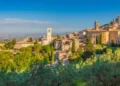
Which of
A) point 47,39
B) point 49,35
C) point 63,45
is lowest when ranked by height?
point 63,45

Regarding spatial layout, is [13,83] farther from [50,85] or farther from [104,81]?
[104,81]

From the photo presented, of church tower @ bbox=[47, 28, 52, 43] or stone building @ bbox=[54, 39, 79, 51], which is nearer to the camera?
stone building @ bbox=[54, 39, 79, 51]

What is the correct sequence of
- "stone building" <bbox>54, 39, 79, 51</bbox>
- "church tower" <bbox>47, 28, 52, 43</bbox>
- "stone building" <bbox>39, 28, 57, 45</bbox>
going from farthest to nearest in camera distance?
"church tower" <bbox>47, 28, 52, 43</bbox>
"stone building" <bbox>39, 28, 57, 45</bbox>
"stone building" <bbox>54, 39, 79, 51</bbox>

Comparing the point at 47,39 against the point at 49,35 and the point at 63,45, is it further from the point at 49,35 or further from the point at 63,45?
the point at 63,45

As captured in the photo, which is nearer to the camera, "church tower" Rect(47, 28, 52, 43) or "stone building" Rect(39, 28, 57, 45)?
"stone building" Rect(39, 28, 57, 45)

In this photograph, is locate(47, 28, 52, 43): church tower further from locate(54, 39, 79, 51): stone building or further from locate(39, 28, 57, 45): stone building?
locate(54, 39, 79, 51): stone building

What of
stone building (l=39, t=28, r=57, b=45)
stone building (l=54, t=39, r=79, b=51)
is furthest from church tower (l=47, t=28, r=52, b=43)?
stone building (l=54, t=39, r=79, b=51)

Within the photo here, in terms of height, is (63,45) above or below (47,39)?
below

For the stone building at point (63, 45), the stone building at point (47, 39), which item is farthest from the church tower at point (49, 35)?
the stone building at point (63, 45)

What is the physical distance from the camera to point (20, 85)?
5.92 m

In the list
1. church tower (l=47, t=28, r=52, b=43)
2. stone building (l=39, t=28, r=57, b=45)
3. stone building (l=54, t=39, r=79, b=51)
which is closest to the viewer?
stone building (l=54, t=39, r=79, b=51)

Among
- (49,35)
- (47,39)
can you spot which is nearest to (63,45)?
(47,39)

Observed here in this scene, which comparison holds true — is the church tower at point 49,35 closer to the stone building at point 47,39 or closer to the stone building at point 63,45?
the stone building at point 47,39

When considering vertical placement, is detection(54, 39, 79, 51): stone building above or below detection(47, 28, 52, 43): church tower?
below
